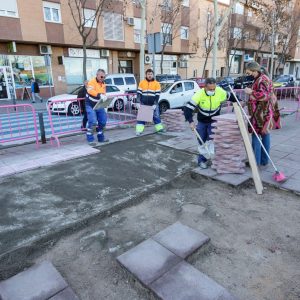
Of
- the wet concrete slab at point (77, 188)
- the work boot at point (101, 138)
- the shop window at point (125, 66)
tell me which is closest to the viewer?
the wet concrete slab at point (77, 188)

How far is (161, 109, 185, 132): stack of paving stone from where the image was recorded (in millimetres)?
8117


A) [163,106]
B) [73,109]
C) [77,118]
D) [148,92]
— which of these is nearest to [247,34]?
[163,106]

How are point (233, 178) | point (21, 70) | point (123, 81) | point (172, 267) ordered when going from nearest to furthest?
1. point (172, 267)
2. point (233, 178)
3. point (123, 81)
4. point (21, 70)

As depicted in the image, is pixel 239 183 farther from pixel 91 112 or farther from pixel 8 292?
pixel 91 112

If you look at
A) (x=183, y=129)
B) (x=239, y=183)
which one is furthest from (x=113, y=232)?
(x=183, y=129)

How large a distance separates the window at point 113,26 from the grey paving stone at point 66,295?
2393 cm

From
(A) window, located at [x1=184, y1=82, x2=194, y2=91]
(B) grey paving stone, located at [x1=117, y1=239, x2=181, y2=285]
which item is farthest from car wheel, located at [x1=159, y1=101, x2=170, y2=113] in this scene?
(B) grey paving stone, located at [x1=117, y1=239, x2=181, y2=285]

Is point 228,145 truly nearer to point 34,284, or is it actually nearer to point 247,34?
point 34,284

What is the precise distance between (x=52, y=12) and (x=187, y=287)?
22585mm

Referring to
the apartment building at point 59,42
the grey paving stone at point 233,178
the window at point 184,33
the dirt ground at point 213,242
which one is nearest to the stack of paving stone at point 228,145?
the grey paving stone at point 233,178

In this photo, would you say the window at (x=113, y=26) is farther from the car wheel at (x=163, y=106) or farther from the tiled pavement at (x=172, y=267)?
the tiled pavement at (x=172, y=267)

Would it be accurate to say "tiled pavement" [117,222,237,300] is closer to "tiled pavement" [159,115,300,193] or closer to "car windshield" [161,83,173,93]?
"tiled pavement" [159,115,300,193]

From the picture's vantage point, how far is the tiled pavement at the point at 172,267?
2.41 metres

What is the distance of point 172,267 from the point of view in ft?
8.83
